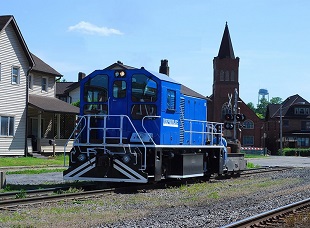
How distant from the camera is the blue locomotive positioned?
1500 centimetres

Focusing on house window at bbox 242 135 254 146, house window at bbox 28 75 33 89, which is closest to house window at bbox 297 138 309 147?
house window at bbox 242 135 254 146

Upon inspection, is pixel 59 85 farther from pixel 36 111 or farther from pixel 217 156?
pixel 217 156

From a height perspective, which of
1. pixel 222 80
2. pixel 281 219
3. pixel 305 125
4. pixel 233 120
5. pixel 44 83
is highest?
pixel 222 80

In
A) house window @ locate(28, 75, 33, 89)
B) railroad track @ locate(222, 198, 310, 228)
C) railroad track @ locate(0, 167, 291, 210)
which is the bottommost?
railroad track @ locate(222, 198, 310, 228)

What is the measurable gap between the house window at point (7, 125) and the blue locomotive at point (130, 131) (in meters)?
18.8

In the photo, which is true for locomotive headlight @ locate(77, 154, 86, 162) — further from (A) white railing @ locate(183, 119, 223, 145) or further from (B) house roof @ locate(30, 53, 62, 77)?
(B) house roof @ locate(30, 53, 62, 77)

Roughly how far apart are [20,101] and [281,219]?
1079 inches

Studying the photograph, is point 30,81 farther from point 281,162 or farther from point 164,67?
point 281,162

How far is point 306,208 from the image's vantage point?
12.3 m

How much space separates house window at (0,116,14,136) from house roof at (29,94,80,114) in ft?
6.37

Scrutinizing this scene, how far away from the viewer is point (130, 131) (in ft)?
51.7

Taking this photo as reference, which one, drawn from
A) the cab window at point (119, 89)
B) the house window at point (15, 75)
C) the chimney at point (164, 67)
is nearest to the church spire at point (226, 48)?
the chimney at point (164, 67)

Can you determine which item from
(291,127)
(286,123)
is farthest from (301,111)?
(286,123)

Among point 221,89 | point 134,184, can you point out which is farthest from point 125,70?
point 221,89
